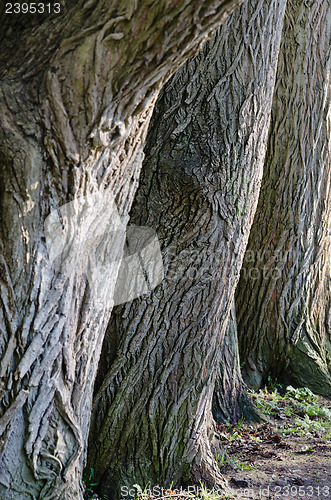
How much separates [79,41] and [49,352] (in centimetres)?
154

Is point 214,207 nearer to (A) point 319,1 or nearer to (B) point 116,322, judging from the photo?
(B) point 116,322

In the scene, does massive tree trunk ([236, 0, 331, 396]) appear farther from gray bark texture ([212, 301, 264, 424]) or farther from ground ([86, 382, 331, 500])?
gray bark texture ([212, 301, 264, 424])

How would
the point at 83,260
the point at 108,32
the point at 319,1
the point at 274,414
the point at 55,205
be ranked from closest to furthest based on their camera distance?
the point at 108,32, the point at 55,205, the point at 83,260, the point at 274,414, the point at 319,1

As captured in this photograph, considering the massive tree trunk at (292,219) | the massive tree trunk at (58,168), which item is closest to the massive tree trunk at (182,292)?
the massive tree trunk at (58,168)

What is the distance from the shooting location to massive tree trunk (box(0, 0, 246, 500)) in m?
2.51

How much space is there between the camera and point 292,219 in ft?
20.3

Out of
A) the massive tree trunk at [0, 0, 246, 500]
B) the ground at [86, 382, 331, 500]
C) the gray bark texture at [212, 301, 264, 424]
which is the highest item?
the massive tree trunk at [0, 0, 246, 500]

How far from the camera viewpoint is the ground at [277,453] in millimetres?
3977

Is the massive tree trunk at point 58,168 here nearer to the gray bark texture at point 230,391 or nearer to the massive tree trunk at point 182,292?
the massive tree trunk at point 182,292

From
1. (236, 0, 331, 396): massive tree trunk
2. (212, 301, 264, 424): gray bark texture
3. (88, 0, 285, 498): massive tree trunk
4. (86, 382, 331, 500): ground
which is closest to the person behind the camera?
(88, 0, 285, 498): massive tree trunk

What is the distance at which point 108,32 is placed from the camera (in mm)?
2488

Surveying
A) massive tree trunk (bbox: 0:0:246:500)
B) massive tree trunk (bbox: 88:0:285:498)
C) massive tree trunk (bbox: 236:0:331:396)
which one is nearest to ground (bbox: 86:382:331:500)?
massive tree trunk (bbox: 88:0:285:498)

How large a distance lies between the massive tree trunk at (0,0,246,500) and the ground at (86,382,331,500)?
1.22 metres

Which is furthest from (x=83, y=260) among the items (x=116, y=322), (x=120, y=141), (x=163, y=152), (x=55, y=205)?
(x=163, y=152)
